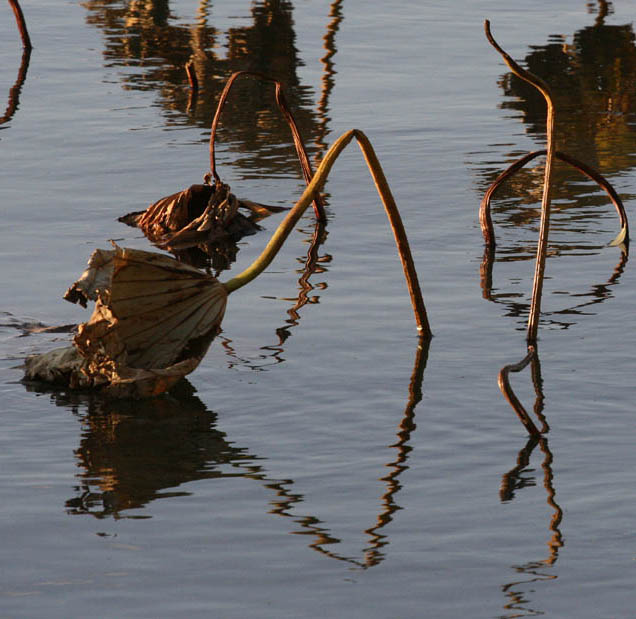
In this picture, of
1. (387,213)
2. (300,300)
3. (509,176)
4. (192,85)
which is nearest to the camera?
(387,213)

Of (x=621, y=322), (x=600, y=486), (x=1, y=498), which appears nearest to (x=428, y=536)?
(x=600, y=486)

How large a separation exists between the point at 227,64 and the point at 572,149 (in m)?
4.14

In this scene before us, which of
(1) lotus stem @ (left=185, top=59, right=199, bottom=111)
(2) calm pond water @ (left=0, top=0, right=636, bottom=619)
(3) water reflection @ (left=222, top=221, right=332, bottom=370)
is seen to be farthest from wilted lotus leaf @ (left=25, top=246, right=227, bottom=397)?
(1) lotus stem @ (left=185, top=59, right=199, bottom=111)

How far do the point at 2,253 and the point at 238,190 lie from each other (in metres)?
1.94

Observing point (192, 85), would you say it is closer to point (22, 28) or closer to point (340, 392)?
point (22, 28)

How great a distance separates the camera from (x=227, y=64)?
13.0 meters

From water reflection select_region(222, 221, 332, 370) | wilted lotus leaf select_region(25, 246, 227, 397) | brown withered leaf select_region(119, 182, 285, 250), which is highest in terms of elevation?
wilted lotus leaf select_region(25, 246, 227, 397)

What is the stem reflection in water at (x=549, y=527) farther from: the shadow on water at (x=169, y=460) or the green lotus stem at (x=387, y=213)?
the green lotus stem at (x=387, y=213)

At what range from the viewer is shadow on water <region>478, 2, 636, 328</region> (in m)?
7.31

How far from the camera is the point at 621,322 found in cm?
641

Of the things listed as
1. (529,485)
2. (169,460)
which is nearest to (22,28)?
(169,460)

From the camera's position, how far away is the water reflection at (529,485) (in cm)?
402

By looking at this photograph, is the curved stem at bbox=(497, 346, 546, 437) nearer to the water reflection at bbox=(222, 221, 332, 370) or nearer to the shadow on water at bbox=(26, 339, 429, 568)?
the shadow on water at bbox=(26, 339, 429, 568)

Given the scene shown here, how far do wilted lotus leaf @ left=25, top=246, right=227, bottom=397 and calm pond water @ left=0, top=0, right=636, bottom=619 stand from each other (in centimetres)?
25
